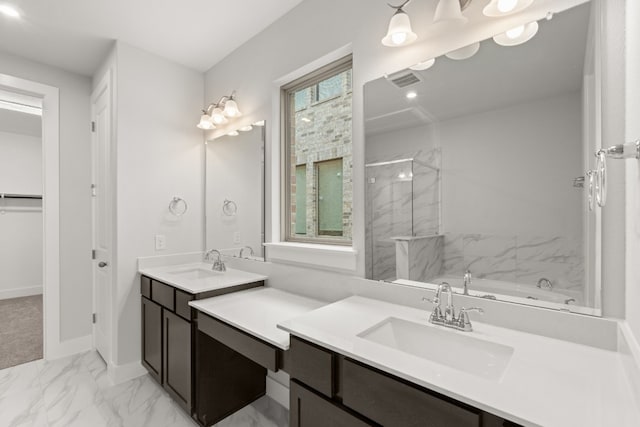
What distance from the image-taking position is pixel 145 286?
241 centimetres

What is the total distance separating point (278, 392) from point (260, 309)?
84cm

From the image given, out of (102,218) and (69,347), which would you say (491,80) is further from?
(69,347)

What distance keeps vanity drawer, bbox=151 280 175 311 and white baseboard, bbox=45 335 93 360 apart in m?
1.36

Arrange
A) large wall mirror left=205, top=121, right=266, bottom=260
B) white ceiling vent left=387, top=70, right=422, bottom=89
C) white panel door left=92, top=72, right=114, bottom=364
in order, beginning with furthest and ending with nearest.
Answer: white panel door left=92, top=72, right=114, bottom=364, large wall mirror left=205, top=121, right=266, bottom=260, white ceiling vent left=387, top=70, right=422, bottom=89

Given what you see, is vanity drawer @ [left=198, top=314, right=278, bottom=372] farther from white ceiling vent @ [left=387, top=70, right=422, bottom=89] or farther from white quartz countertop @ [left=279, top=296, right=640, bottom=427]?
white ceiling vent @ [left=387, top=70, right=422, bottom=89]

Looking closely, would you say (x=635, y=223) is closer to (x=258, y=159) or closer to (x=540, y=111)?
(x=540, y=111)

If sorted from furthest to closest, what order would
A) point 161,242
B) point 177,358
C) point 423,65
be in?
point 161,242 → point 177,358 → point 423,65

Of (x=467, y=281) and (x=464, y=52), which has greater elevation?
(x=464, y=52)

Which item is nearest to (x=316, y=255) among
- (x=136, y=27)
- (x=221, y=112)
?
(x=221, y=112)

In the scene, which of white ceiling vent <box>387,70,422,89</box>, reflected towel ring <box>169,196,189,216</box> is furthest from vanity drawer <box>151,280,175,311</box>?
white ceiling vent <box>387,70,422,89</box>

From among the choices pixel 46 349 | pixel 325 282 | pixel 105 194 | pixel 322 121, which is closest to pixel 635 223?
pixel 325 282

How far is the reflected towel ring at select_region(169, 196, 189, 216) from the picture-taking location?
2.71m

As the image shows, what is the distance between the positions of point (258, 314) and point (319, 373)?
61cm

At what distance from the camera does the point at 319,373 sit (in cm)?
109
